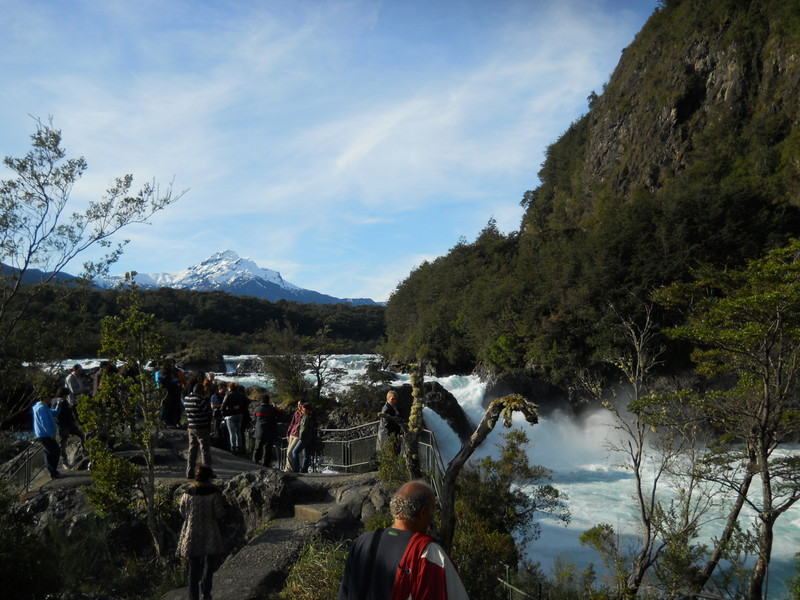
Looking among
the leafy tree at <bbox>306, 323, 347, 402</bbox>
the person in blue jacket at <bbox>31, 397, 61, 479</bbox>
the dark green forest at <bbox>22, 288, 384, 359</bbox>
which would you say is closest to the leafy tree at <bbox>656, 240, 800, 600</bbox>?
the leafy tree at <bbox>306, 323, 347, 402</bbox>

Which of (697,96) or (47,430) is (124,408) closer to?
(47,430)

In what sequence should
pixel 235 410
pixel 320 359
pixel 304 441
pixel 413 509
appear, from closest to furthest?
1. pixel 413 509
2. pixel 304 441
3. pixel 235 410
4. pixel 320 359

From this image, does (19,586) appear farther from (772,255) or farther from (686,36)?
(686,36)

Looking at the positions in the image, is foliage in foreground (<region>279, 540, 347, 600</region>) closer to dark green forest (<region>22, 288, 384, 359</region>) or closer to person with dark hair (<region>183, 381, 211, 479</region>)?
person with dark hair (<region>183, 381, 211, 479</region>)

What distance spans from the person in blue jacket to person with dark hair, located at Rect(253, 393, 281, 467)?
Answer: 142 inches

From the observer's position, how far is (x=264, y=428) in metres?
11.4

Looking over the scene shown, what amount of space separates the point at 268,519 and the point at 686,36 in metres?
47.4

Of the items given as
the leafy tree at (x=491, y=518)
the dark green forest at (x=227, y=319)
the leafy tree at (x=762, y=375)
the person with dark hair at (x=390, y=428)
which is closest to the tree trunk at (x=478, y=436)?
the leafy tree at (x=491, y=518)

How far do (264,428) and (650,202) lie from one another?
89.1 ft

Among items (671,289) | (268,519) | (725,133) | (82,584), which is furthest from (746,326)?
(725,133)

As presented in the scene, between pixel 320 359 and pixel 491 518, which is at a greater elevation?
pixel 320 359

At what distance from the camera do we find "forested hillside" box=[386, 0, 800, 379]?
28312 mm

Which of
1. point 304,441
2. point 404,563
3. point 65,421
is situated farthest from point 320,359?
point 404,563

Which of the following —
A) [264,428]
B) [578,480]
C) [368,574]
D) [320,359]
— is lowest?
[578,480]
